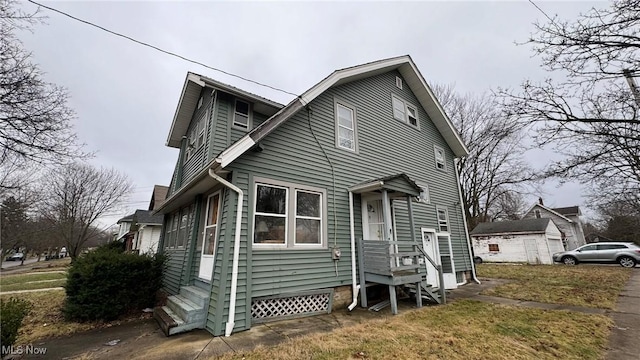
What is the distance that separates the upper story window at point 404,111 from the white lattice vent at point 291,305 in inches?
295

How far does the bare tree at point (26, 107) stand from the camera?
6.39 metres

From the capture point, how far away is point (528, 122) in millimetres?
8867

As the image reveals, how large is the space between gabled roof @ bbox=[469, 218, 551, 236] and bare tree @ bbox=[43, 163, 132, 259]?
1498 inches

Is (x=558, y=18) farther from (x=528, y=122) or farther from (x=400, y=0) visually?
(x=400, y=0)

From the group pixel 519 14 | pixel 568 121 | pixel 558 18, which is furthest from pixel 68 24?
pixel 568 121

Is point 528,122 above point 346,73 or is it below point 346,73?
below

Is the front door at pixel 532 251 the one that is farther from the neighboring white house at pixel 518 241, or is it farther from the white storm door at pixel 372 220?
the white storm door at pixel 372 220

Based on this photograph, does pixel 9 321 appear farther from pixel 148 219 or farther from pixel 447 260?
pixel 148 219

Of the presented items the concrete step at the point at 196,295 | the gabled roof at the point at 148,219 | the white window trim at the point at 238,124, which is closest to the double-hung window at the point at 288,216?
the concrete step at the point at 196,295

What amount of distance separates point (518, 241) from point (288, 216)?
2491 centimetres

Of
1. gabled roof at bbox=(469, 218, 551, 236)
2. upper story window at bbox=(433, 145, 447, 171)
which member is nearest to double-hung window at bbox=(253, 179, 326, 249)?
upper story window at bbox=(433, 145, 447, 171)

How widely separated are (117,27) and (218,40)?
3.11 meters

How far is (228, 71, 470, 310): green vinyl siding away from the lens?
5.78 metres

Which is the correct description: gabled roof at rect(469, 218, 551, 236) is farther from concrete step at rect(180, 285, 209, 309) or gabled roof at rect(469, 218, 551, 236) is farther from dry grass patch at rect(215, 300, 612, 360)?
concrete step at rect(180, 285, 209, 309)
